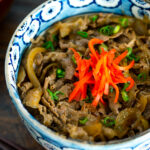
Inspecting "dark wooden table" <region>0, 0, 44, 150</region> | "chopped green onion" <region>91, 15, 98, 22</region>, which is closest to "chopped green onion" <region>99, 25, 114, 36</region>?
"chopped green onion" <region>91, 15, 98, 22</region>

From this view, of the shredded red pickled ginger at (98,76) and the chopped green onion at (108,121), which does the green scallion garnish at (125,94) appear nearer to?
the shredded red pickled ginger at (98,76)

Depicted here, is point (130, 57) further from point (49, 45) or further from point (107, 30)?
point (49, 45)

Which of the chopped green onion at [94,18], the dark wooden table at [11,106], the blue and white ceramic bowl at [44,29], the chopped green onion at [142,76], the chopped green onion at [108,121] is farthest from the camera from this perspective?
the chopped green onion at [94,18]

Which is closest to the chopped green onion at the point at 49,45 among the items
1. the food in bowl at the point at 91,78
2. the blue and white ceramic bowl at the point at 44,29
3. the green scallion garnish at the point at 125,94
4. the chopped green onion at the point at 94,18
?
the food in bowl at the point at 91,78

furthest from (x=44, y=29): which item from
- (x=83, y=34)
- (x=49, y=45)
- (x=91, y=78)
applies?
(x=91, y=78)

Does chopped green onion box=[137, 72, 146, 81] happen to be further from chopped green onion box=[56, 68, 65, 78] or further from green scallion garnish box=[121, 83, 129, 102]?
chopped green onion box=[56, 68, 65, 78]
